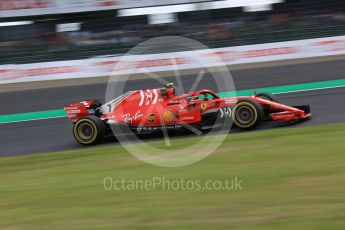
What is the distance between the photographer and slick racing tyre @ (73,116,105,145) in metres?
9.28

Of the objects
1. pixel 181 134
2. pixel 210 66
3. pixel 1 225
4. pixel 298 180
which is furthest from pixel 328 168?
pixel 210 66

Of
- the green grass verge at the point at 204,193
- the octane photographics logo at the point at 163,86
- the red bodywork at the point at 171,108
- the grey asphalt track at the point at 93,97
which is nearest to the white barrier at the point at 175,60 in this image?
the octane photographics logo at the point at 163,86

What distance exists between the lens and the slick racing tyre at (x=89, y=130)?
30.5 ft

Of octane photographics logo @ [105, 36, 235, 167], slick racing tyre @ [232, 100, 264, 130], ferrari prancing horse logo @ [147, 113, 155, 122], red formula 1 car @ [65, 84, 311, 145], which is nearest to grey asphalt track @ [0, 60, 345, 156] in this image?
octane photographics logo @ [105, 36, 235, 167]

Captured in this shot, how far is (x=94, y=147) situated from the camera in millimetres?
9312

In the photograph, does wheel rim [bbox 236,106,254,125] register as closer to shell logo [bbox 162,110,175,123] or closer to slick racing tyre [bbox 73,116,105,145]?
shell logo [bbox 162,110,175,123]

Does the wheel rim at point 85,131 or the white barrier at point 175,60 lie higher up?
the white barrier at point 175,60

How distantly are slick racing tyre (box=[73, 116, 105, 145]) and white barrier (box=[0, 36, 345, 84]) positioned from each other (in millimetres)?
9441

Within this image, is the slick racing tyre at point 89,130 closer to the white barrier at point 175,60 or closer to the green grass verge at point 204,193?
the green grass verge at point 204,193

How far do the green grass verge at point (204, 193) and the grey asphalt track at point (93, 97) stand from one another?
221 cm

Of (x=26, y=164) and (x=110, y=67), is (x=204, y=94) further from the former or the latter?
(x=110, y=67)

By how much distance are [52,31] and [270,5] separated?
8633mm

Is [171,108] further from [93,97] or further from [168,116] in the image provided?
[93,97]

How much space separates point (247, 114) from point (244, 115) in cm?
6
